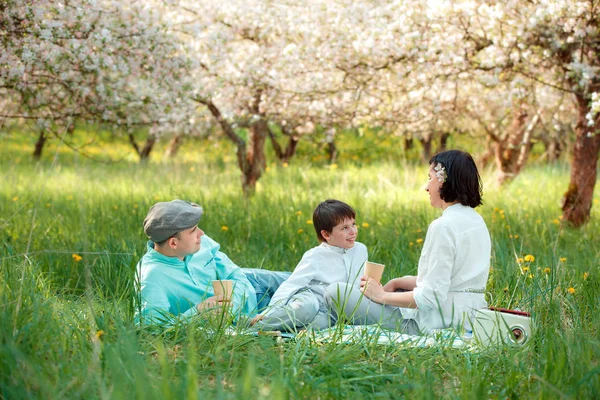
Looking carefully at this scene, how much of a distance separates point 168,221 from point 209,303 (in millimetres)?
536

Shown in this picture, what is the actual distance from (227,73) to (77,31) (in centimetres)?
275

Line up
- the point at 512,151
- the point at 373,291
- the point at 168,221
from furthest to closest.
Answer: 1. the point at 512,151
2. the point at 168,221
3. the point at 373,291

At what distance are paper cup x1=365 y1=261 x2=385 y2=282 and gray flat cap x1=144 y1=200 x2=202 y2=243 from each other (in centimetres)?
102

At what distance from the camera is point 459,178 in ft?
12.0

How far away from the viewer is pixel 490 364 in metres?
3.14

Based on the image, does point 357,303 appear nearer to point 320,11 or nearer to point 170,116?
point 320,11

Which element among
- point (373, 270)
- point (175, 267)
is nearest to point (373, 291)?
point (373, 270)

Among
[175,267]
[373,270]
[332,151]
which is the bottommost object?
[332,151]

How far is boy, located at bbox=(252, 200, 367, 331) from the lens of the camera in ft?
12.8

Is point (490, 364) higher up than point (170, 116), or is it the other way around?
point (170, 116)

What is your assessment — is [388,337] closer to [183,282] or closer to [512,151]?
[183,282]

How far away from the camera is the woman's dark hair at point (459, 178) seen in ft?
12.0

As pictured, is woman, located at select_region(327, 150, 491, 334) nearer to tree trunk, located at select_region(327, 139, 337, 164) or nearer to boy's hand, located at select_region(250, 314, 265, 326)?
boy's hand, located at select_region(250, 314, 265, 326)

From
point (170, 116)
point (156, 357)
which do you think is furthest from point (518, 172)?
point (156, 357)
